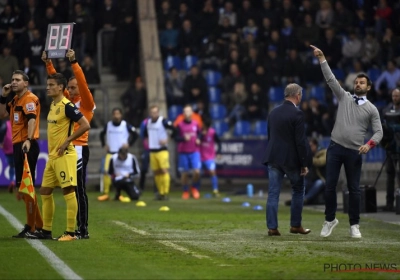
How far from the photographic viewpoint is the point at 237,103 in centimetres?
3097

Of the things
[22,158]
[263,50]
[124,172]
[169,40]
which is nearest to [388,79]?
[263,50]

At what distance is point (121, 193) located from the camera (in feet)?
84.9

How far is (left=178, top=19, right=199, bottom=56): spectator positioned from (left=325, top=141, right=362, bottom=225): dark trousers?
1732cm

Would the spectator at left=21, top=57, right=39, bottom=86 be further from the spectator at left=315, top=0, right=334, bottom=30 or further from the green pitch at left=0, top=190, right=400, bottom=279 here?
the green pitch at left=0, top=190, right=400, bottom=279

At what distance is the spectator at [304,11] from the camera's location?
107 ft

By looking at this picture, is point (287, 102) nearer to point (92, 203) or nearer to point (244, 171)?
point (92, 203)

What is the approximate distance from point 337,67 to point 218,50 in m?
3.46

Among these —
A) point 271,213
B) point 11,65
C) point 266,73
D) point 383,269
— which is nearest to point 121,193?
point 11,65

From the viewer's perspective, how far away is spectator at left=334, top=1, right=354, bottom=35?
3244 cm

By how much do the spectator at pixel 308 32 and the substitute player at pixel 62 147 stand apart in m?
18.7

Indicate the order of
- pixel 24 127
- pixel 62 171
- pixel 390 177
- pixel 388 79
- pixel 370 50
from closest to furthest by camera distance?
pixel 62 171 → pixel 24 127 → pixel 390 177 → pixel 388 79 → pixel 370 50

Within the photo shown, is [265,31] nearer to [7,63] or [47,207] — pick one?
[7,63]

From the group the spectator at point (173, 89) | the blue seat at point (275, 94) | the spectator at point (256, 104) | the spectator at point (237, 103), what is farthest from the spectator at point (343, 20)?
the spectator at point (173, 89)

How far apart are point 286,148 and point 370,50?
1707 centimetres
